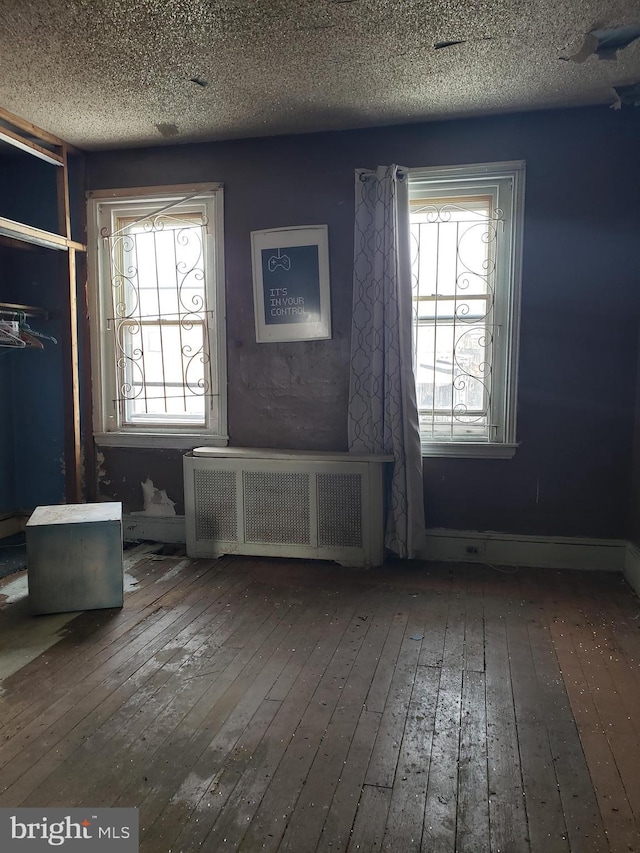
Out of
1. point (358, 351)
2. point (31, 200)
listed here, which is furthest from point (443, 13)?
point (31, 200)

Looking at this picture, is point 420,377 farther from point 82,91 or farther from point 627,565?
point 82,91

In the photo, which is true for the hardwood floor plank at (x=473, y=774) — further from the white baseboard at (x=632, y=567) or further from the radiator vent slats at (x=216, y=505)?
the radiator vent slats at (x=216, y=505)

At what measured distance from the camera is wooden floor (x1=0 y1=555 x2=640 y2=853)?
67.3 inches

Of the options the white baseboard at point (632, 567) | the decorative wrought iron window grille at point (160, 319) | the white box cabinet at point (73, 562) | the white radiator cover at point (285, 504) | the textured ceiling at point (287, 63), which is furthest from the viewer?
the decorative wrought iron window grille at point (160, 319)

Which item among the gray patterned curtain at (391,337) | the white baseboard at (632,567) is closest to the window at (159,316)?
the gray patterned curtain at (391,337)

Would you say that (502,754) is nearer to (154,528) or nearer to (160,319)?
(154,528)

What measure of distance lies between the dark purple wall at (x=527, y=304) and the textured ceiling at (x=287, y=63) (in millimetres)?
186

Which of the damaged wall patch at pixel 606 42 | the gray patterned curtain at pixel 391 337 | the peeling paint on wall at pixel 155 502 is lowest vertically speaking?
the peeling paint on wall at pixel 155 502

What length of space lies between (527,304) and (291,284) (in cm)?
152

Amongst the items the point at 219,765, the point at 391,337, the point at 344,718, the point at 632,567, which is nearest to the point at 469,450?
the point at 391,337

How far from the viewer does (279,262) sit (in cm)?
406

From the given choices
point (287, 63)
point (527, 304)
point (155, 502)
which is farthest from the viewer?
point (155, 502)

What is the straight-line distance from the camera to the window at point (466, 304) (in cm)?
377

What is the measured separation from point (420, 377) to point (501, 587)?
1388 millimetres
